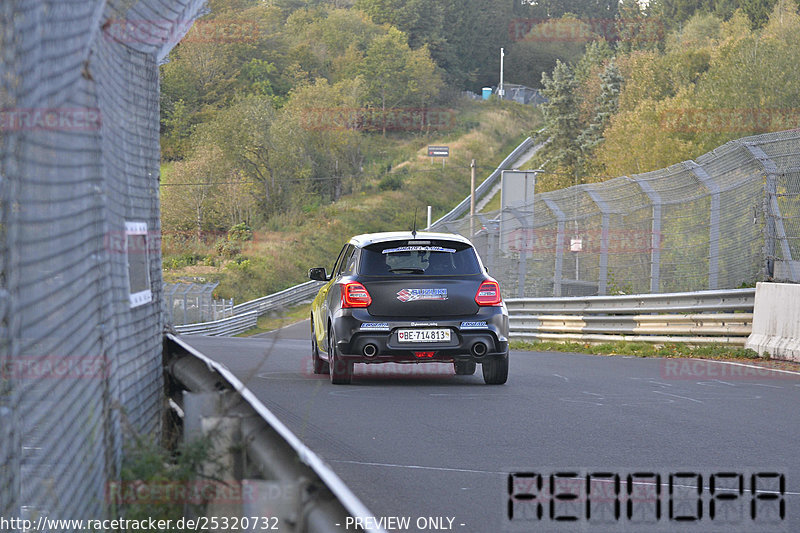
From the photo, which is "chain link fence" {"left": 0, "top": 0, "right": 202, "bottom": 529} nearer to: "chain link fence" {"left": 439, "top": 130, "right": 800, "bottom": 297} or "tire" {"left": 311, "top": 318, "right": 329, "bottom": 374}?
"tire" {"left": 311, "top": 318, "right": 329, "bottom": 374}

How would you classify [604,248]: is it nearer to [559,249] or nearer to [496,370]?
[559,249]

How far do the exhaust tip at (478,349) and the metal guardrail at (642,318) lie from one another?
19.2ft

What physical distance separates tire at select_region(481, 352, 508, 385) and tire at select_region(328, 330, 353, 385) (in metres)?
1.45

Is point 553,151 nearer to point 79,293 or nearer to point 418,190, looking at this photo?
point 418,190

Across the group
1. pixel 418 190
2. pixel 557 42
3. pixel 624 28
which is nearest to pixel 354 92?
pixel 418 190

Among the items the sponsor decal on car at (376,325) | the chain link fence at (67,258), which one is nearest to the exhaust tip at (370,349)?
the sponsor decal on car at (376,325)

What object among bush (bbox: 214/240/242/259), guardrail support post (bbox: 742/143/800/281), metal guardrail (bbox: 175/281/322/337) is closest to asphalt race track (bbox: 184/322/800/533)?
guardrail support post (bbox: 742/143/800/281)

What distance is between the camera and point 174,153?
102m

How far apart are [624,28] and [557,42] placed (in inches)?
1465

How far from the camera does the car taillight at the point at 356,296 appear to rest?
11.4 meters

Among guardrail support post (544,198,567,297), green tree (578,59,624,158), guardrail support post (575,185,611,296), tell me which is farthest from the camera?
green tree (578,59,624,158)

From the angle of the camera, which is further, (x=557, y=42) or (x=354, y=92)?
(x=557, y=42)

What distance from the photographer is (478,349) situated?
11.4m

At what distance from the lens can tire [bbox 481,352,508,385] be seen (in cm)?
1161
